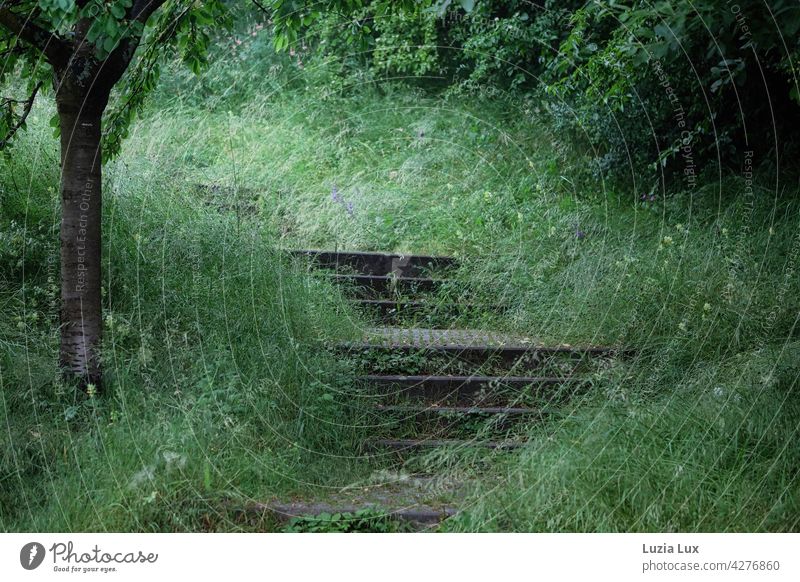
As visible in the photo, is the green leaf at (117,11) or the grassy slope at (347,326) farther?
the green leaf at (117,11)

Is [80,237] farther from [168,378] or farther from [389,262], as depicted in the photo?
[389,262]

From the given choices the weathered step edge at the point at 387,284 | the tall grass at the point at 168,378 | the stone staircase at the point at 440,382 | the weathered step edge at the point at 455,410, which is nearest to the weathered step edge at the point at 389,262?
the weathered step edge at the point at 387,284

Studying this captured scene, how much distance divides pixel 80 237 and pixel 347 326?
5.75 ft

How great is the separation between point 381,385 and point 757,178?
12.0 ft

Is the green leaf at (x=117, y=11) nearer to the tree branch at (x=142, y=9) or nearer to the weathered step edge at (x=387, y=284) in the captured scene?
the tree branch at (x=142, y=9)

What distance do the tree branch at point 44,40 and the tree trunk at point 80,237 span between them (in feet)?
0.56

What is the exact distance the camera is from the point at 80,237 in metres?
4.08

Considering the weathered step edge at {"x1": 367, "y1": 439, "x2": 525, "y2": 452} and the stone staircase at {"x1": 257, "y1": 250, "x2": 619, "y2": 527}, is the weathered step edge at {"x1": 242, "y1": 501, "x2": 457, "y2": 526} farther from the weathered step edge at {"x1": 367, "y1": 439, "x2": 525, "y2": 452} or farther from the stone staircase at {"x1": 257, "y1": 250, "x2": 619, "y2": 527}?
the weathered step edge at {"x1": 367, "y1": 439, "x2": 525, "y2": 452}

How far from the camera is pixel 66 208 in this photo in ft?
13.4

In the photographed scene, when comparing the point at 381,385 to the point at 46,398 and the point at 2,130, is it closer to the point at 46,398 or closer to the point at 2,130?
the point at 46,398

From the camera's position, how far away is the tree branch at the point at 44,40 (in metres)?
3.95

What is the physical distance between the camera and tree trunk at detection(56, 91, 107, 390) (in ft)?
13.3

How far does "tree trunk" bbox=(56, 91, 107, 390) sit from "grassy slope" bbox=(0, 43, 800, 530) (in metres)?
0.16

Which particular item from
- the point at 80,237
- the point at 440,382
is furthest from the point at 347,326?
the point at 80,237
